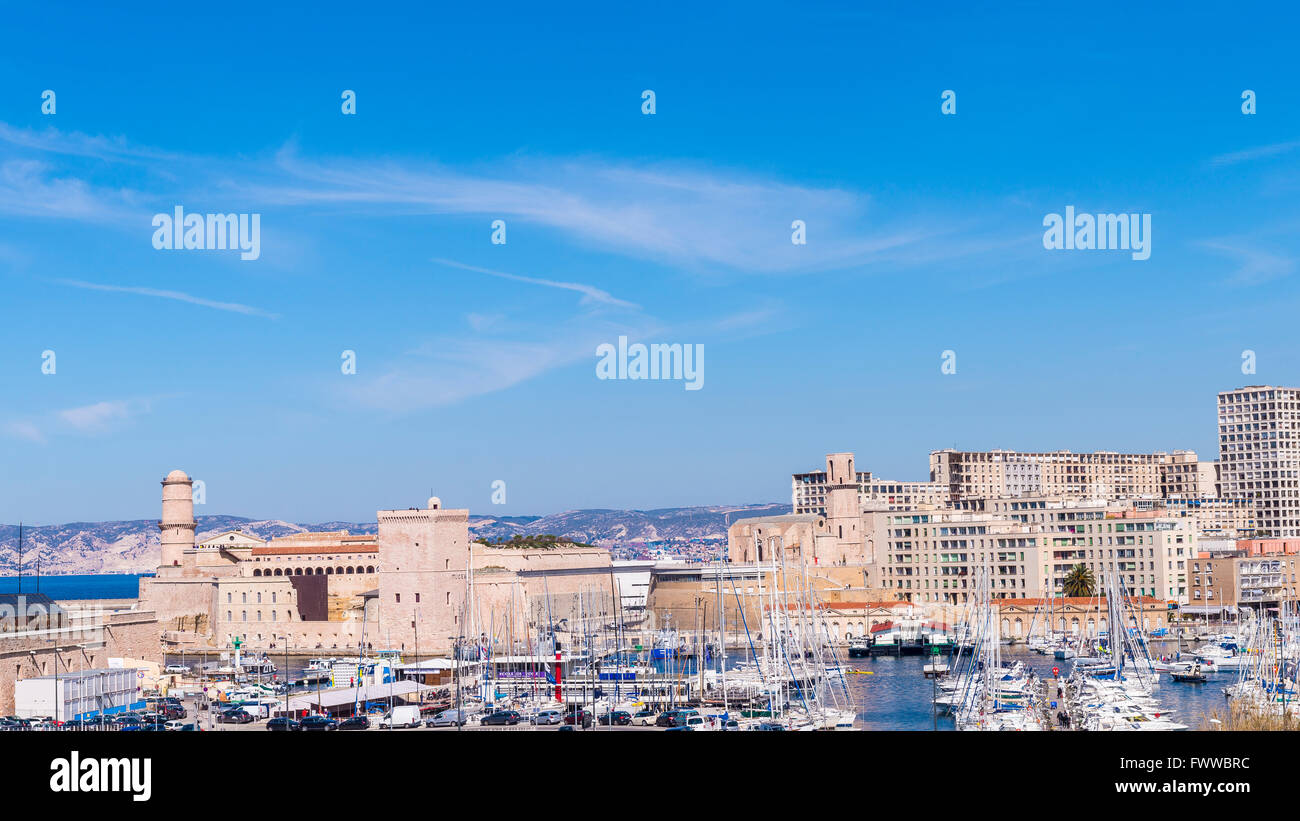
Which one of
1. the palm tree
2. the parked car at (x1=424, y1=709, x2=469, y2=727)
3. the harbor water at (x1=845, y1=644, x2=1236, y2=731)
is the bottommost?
the harbor water at (x1=845, y1=644, x2=1236, y2=731)

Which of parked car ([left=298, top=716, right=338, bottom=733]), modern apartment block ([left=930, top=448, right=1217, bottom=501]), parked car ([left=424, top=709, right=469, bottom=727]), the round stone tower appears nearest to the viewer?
parked car ([left=298, top=716, right=338, bottom=733])

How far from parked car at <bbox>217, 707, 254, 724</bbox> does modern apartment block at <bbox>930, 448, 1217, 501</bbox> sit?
7562cm

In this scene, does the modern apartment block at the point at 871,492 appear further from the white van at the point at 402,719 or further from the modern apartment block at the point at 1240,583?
the white van at the point at 402,719

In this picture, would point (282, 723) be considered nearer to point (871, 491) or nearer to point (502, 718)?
point (502, 718)

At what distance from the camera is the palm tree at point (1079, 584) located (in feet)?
191

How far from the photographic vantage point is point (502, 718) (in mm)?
29438

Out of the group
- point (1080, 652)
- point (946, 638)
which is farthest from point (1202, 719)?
point (946, 638)

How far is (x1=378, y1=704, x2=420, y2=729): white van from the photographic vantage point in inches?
1143

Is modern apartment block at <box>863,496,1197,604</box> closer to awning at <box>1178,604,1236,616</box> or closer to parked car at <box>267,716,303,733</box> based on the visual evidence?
awning at <box>1178,604,1236,616</box>

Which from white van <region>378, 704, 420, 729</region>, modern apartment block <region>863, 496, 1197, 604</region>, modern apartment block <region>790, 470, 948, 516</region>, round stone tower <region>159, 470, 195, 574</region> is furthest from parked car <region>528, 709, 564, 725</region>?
modern apartment block <region>790, 470, 948, 516</region>

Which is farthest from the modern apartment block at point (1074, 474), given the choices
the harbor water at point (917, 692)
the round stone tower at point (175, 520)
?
the round stone tower at point (175, 520)

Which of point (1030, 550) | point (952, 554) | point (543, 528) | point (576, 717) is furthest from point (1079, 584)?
point (543, 528)
